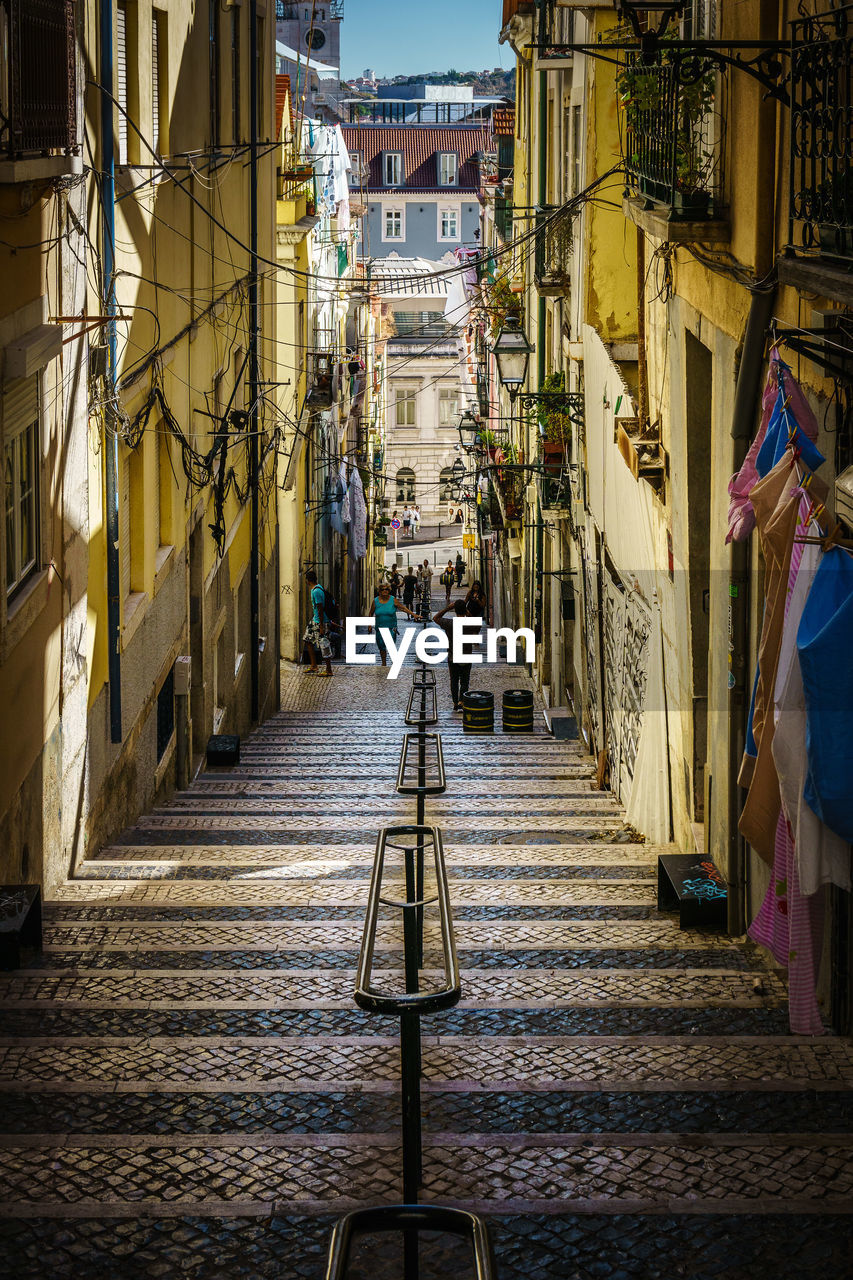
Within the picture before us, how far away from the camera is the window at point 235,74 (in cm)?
1852

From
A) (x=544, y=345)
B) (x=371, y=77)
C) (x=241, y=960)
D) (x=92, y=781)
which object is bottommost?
(x=241, y=960)

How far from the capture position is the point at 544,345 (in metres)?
23.2

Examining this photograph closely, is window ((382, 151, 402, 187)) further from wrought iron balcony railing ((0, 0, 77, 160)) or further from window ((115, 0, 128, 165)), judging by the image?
wrought iron balcony railing ((0, 0, 77, 160))

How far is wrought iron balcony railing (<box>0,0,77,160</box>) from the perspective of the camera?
689cm

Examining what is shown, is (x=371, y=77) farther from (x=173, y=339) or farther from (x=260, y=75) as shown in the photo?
(x=173, y=339)

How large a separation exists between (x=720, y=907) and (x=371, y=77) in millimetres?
106311

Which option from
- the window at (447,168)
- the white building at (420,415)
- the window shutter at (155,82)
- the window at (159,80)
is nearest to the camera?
the window shutter at (155,82)

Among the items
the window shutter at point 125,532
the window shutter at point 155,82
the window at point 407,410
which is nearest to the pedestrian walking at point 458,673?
the window shutter at point 125,532

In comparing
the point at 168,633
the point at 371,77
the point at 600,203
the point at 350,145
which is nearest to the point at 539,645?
the point at 600,203

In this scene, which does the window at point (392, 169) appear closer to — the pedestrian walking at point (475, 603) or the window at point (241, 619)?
the pedestrian walking at point (475, 603)

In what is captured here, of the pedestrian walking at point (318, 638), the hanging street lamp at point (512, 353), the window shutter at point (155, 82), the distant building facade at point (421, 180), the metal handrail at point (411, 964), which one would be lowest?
the metal handrail at point (411, 964)

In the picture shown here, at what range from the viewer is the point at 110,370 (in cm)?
996

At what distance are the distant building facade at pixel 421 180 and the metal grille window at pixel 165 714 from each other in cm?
6492

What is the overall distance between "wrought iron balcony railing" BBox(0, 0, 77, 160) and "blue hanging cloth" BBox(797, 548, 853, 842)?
423cm
